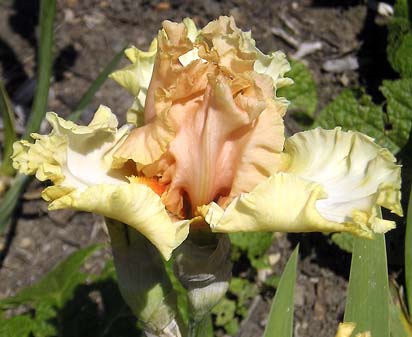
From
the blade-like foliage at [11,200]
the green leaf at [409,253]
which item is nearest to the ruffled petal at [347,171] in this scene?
the green leaf at [409,253]

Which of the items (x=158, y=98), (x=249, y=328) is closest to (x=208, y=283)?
(x=158, y=98)

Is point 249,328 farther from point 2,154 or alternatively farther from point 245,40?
point 245,40

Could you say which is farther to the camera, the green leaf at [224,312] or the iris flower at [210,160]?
the green leaf at [224,312]

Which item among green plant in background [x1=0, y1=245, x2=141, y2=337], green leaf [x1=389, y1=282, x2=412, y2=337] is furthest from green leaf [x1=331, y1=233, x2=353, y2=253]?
green plant in background [x1=0, y1=245, x2=141, y2=337]

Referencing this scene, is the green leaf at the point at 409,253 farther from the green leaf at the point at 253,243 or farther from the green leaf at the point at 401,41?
the green leaf at the point at 401,41

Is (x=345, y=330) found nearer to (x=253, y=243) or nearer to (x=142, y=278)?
(x=142, y=278)

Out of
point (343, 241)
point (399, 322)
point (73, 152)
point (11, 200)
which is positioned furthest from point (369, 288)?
point (11, 200)
